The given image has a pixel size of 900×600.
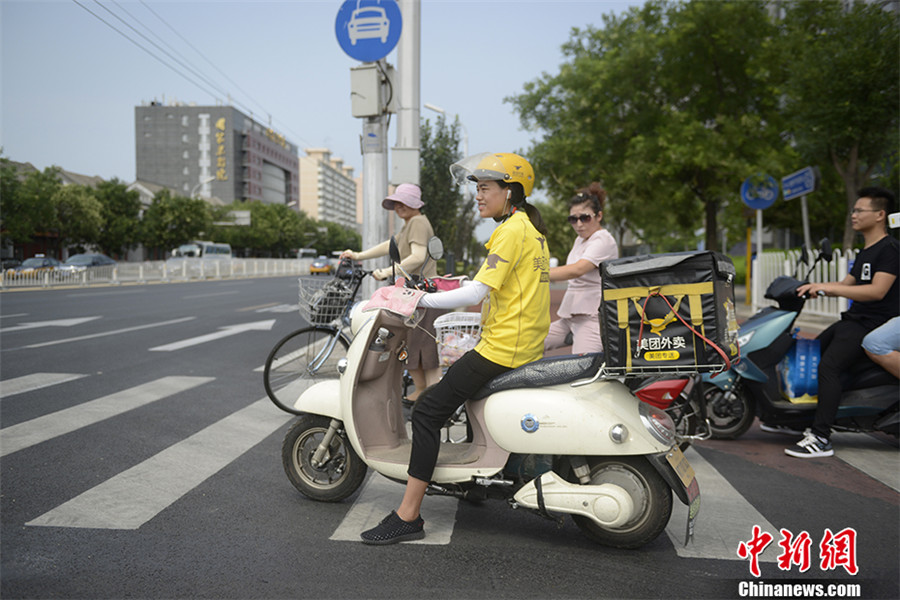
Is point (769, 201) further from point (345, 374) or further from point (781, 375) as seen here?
point (345, 374)

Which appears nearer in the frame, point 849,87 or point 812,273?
point 849,87

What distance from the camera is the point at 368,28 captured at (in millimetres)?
7180

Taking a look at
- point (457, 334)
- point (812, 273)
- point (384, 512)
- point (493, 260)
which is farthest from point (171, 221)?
point (493, 260)

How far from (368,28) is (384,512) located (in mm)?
5227

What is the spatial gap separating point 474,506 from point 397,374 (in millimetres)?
878

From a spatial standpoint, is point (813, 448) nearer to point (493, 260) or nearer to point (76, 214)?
point (493, 260)

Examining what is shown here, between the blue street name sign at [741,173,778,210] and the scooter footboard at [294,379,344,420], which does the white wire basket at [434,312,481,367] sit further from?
the blue street name sign at [741,173,778,210]

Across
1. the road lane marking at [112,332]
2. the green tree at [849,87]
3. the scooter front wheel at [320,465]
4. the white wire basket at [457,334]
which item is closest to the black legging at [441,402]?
the scooter front wheel at [320,465]

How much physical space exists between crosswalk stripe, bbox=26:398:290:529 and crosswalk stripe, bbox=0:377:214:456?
1.03 meters

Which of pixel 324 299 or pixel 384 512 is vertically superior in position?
pixel 324 299

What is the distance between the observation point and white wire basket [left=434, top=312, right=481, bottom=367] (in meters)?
4.71

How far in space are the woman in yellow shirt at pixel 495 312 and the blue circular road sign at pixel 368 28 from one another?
4.34 metres

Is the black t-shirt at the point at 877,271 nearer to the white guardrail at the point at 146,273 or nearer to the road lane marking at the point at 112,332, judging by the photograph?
the road lane marking at the point at 112,332

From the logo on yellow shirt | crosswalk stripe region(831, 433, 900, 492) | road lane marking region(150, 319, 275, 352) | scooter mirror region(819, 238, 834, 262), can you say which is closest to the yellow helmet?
the logo on yellow shirt
